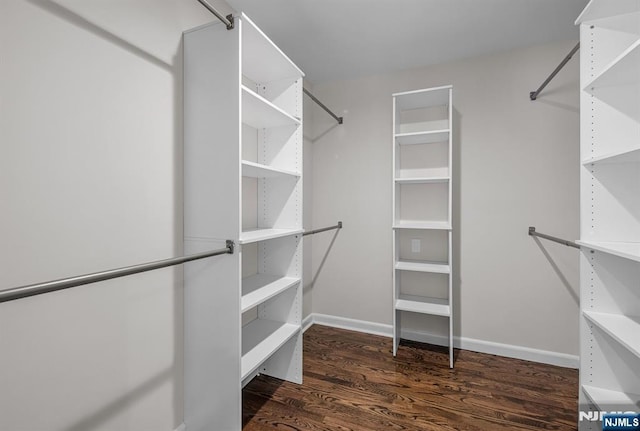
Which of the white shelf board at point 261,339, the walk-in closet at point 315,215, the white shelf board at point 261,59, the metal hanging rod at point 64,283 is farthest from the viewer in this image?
the white shelf board at point 261,339

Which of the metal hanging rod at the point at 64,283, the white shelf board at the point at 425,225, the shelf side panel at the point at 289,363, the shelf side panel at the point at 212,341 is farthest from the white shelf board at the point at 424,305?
the metal hanging rod at the point at 64,283

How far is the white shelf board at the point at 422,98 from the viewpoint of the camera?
2279mm

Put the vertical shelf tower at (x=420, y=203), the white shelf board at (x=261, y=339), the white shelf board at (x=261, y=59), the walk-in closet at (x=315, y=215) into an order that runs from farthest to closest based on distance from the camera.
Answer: the vertical shelf tower at (x=420, y=203) < the white shelf board at (x=261, y=339) < the white shelf board at (x=261, y=59) < the walk-in closet at (x=315, y=215)

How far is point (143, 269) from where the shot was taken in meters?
1.00

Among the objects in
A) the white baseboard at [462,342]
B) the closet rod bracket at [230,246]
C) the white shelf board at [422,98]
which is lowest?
the white baseboard at [462,342]

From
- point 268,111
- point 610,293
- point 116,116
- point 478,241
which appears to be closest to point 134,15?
point 116,116

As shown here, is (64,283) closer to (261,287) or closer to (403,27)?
(261,287)

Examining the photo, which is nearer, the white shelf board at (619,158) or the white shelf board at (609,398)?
the white shelf board at (619,158)

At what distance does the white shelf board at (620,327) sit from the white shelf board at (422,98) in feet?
5.53

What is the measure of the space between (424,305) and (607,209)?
1388 mm

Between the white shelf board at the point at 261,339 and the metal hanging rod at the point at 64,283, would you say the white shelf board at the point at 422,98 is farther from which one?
the metal hanging rod at the point at 64,283

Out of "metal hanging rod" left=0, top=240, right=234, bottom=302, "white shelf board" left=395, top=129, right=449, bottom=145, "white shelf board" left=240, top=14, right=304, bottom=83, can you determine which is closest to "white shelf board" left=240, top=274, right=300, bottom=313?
"metal hanging rod" left=0, top=240, right=234, bottom=302

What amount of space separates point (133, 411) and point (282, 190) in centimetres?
139

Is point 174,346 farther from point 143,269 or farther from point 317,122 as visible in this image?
point 317,122
